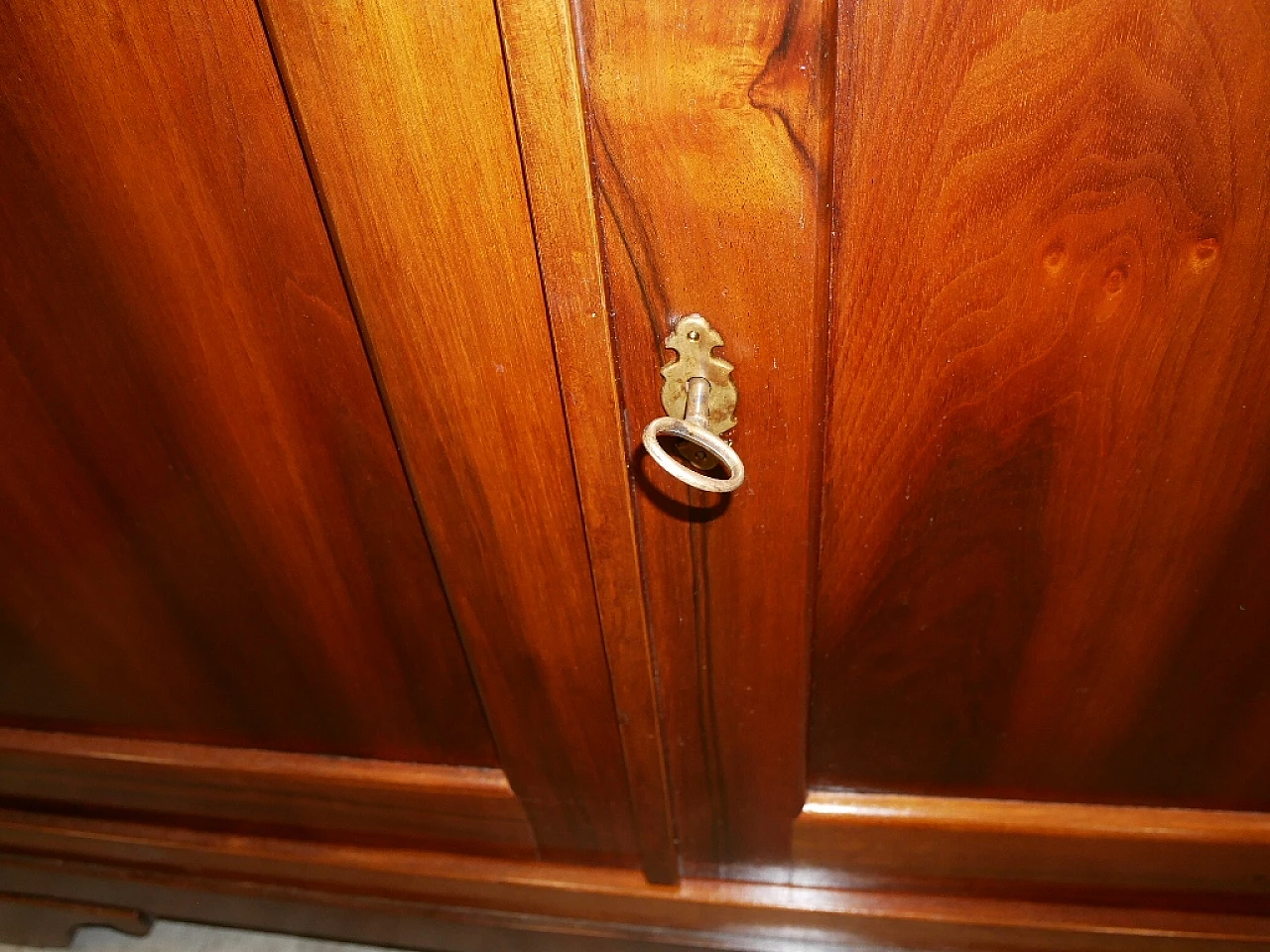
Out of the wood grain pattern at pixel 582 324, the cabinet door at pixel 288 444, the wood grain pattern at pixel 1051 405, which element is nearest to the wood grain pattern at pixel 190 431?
the cabinet door at pixel 288 444

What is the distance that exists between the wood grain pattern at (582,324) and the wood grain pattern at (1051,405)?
10 cm

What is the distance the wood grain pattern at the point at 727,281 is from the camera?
0.32 metres

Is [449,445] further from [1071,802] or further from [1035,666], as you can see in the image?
[1071,802]

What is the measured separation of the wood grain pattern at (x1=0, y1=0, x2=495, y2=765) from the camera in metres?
0.38

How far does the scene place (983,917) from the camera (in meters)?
0.65

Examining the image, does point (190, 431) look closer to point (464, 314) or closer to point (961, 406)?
point (464, 314)

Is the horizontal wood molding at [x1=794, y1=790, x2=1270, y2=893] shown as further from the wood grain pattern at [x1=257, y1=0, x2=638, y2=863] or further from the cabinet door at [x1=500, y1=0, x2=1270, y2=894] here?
the wood grain pattern at [x1=257, y1=0, x2=638, y2=863]

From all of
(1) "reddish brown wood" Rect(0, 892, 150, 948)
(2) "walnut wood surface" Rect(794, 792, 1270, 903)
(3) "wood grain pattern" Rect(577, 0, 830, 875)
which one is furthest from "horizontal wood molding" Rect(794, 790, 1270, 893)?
(1) "reddish brown wood" Rect(0, 892, 150, 948)

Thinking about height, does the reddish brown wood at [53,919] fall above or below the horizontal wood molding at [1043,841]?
below

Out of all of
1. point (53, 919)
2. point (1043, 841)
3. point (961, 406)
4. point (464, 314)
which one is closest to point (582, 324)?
point (464, 314)

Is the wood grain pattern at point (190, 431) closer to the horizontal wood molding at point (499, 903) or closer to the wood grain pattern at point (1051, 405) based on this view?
the horizontal wood molding at point (499, 903)

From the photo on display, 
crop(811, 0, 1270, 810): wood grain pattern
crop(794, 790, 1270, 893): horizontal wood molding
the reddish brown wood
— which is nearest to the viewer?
crop(811, 0, 1270, 810): wood grain pattern

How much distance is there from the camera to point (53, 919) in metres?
0.92

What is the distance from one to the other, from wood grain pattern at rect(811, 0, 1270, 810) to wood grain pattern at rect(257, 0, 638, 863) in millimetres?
138
